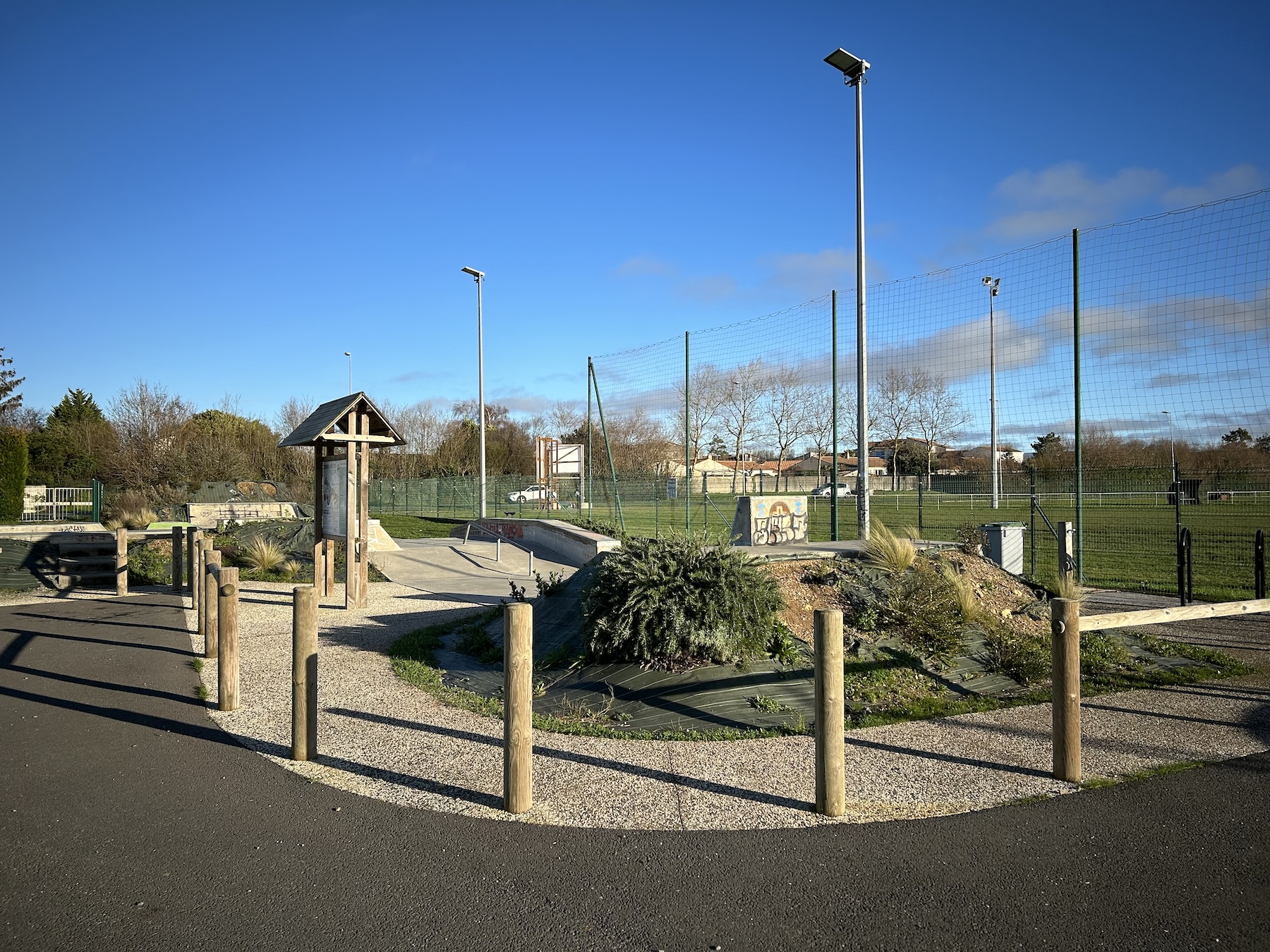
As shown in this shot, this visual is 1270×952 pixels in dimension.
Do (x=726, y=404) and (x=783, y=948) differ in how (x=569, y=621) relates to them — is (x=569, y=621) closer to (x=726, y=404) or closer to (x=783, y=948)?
(x=783, y=948)

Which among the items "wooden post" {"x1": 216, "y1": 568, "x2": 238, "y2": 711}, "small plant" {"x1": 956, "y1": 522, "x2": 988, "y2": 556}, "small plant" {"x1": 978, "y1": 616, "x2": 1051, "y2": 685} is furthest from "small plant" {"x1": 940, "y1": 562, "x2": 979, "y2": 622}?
"wooden post" {"x1": 216, "y1": 568, "x2": 238, "y2": 711}

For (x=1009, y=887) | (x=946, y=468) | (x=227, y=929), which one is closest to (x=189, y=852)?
(x=227, y=929)

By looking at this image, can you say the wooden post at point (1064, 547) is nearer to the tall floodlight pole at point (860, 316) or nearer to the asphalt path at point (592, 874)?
the tall floodlight pole at point (860, 316)

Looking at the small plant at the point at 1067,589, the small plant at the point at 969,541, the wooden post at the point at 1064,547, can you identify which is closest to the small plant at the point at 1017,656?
the small plant at the point at 1067,589

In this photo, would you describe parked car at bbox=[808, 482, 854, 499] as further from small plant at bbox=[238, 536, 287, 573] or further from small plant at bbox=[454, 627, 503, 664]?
small plant at bbox=[238, 536, 287, 573]

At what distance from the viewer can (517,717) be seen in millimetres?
4602

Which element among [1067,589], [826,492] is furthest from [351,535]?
[826,492]

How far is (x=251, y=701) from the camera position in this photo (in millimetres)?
7062

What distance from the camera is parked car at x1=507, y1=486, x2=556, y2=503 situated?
113 feet

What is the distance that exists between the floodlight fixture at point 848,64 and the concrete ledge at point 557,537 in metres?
8.28

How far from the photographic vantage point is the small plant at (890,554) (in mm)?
8875

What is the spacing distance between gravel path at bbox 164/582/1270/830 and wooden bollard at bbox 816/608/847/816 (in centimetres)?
13

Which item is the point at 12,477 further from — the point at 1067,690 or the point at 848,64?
the point at 1067,690

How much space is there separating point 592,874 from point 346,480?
9.98 meters
